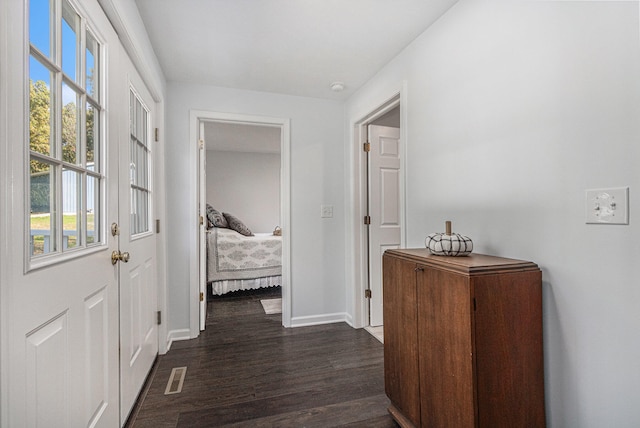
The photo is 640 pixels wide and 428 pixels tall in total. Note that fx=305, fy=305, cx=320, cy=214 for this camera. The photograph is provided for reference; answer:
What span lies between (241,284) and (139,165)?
7.86 feet

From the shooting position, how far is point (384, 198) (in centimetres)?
298

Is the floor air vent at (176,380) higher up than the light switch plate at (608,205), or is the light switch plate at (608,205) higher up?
the light switch plate at (608,205)

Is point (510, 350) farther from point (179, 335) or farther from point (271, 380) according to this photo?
point (179, 335)

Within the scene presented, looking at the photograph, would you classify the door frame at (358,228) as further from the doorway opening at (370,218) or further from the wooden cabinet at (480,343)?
the wooden cabinet at (480,343)

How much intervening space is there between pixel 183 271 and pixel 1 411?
6.73ft

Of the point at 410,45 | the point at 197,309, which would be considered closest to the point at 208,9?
the point at 410,45

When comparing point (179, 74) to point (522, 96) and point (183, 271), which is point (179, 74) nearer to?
point (183, 271)

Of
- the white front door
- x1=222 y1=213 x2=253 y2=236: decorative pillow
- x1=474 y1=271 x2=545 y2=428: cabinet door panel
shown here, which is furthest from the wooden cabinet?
x1=222 y1=213 x2=253 y2=236: decorative pillow

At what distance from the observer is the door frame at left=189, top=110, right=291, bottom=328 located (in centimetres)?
269

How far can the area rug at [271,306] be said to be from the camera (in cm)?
342

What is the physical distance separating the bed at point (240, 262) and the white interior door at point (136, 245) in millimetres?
1582

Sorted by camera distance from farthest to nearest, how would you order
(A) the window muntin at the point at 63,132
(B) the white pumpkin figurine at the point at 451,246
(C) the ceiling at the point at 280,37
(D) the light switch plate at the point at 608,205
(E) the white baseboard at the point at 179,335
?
1. (E) the white baseboard at the point at 179,335
2. (C) the ceiling at the point at 280,37
3. (B) the white pumpkin figurine at the point at 451,246
4. (D) the light switch plate at the point at 608,205
5. (A) the window muntin at the point at 63,132

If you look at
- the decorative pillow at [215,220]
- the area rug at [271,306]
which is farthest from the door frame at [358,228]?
the decorative pillow at [215,220]

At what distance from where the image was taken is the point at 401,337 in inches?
60.3
